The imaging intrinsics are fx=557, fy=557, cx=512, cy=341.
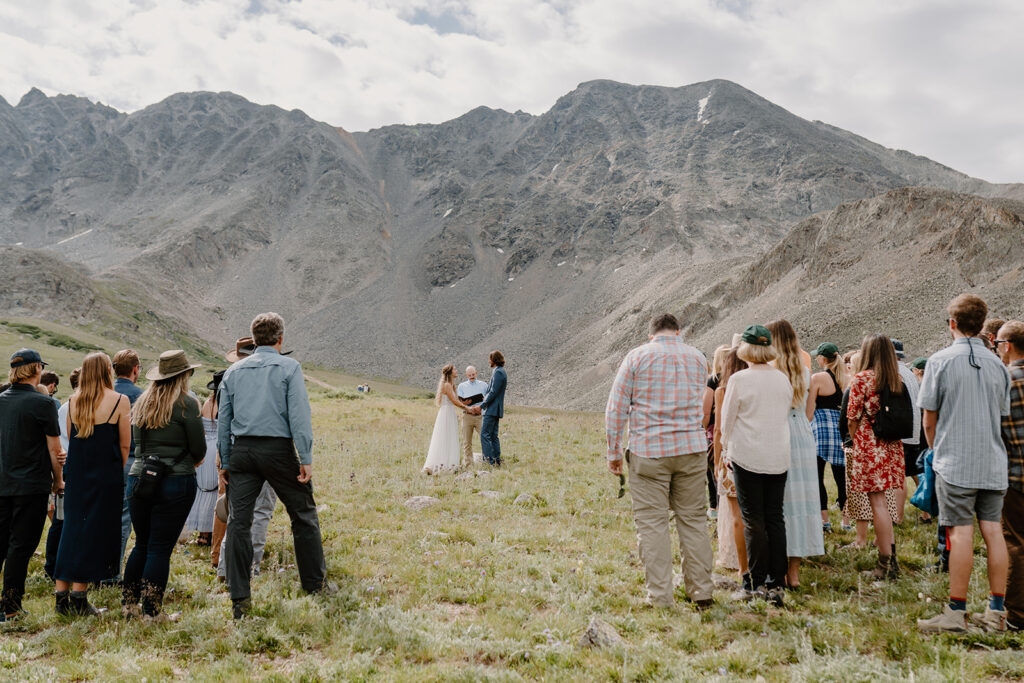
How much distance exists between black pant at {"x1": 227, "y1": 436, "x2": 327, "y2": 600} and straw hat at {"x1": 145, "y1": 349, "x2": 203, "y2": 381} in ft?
3.57

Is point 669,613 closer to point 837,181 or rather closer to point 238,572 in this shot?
point 238,572

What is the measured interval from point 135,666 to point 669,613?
16.1ft

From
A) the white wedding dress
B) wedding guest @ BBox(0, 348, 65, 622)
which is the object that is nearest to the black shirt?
wedding guest @ BBox(0, 348, 65, 622)

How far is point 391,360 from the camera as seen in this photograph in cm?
9706

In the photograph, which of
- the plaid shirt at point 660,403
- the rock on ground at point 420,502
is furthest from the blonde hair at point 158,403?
the rock on ground at point 420,502

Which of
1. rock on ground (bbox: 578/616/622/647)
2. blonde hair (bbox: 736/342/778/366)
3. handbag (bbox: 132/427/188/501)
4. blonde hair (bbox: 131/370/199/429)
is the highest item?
blonde hair (bbox: 736/342/778/366)

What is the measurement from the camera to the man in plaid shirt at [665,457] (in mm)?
5953

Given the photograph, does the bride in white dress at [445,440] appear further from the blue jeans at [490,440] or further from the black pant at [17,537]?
the black pant at [17,537]

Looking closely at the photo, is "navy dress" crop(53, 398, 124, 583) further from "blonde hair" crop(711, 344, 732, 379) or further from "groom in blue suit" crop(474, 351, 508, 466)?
"groom in blue suit" crop(474, 351, 508, 466)

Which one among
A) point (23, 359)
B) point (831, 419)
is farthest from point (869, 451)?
point (23, 359)

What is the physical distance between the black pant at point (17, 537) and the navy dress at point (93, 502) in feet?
1.15

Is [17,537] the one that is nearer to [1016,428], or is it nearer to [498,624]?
[498,624]

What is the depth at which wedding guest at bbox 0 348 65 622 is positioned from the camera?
242 inches

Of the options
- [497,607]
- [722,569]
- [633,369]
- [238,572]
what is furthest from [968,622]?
[238,572]
